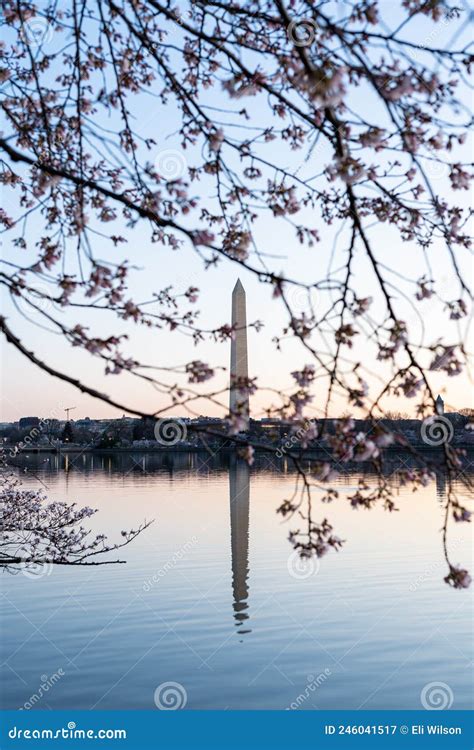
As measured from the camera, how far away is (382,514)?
36656 millimetres

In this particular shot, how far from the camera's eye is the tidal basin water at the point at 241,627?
482 inches

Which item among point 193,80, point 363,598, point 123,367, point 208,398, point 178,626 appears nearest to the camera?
point 208,398

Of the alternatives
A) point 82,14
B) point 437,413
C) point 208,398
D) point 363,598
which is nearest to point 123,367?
point 208,398

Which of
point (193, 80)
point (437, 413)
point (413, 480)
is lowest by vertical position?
point (413, 480)

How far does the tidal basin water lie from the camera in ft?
40.2

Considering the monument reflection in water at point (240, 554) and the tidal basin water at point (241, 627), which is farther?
the monument reflection in water at point (240, 554)

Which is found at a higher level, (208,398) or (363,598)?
(208,398)

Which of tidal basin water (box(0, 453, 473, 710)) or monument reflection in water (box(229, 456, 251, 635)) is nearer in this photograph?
tidal basin water (box(0, 453, 473, 710))

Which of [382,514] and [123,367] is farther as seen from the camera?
[382,514]

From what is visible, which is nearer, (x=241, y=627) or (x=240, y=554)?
(x=241, y=627)

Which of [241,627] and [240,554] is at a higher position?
[240,554]

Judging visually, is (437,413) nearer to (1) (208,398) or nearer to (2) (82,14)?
(1) (208,398)

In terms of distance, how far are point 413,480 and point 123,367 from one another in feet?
5.31

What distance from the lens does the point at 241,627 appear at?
16.1 metres
